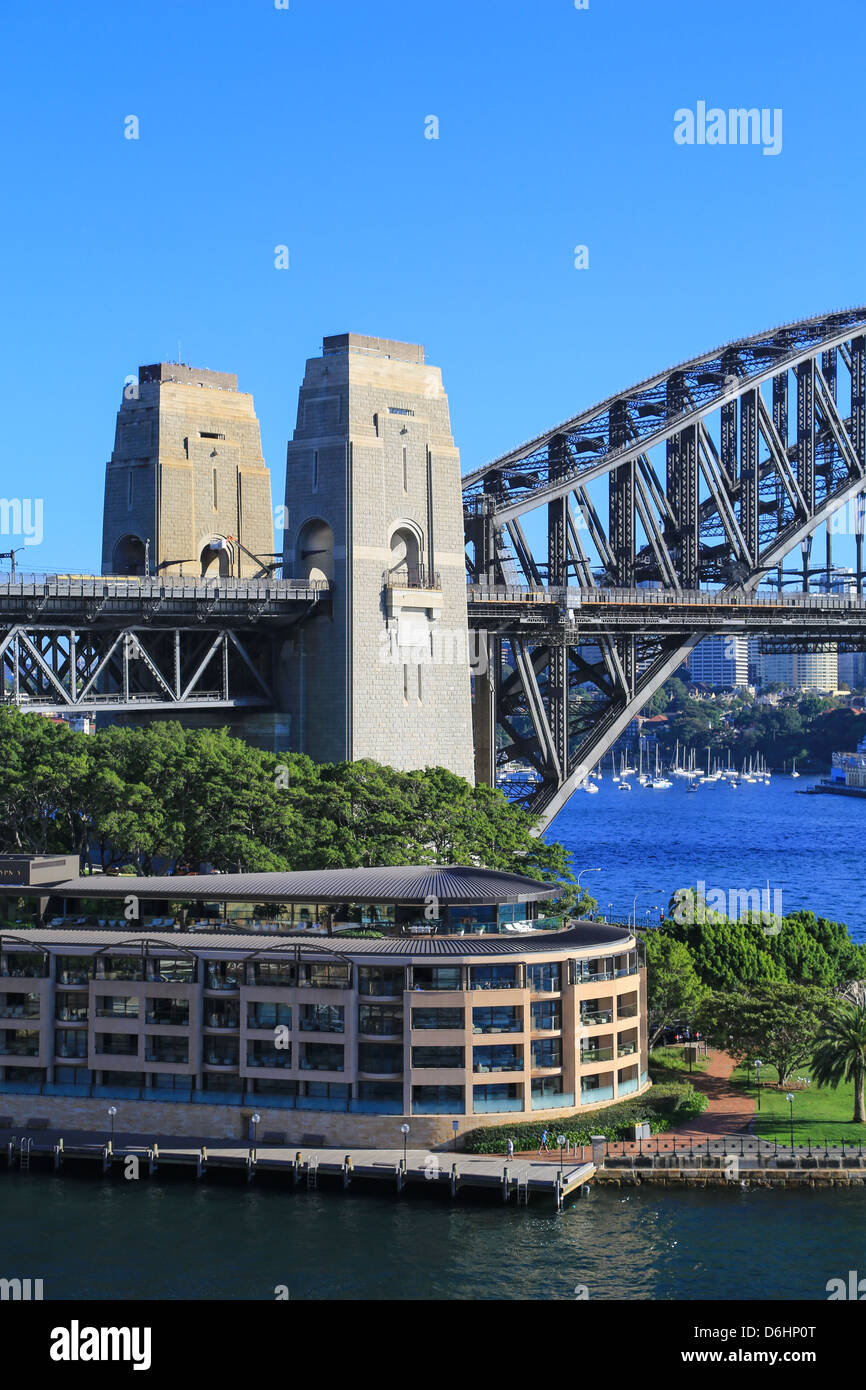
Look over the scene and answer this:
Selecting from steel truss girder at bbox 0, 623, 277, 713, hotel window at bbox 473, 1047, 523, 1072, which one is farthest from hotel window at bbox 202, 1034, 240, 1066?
steel truss girder at bbox 0, 623, 277, 713

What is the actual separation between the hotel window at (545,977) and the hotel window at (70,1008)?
12.0 m

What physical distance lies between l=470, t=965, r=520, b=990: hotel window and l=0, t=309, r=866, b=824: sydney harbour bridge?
25.1m

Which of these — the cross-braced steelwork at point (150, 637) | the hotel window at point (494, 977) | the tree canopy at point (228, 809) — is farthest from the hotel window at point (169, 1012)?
the cross-braced steelwork at point (150, 637)

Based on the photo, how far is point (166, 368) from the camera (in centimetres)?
8356

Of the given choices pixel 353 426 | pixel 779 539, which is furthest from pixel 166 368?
pixel 779 539

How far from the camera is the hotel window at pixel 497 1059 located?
157ft

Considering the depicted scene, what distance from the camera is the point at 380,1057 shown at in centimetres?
4803

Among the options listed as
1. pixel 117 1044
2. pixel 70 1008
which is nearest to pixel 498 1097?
pixel 117 1044

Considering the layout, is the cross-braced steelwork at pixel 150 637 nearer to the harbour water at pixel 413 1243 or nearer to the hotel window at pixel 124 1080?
the hotel window at pixel 124 1080

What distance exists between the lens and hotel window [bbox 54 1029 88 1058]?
5066 centimetres

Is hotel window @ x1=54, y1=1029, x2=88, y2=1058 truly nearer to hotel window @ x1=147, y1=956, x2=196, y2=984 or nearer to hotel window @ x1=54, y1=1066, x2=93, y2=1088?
hotel window @ x1=54, y1=1066, x2=93, y2=1088

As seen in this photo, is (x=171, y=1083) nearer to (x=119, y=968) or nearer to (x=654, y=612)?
(x=119, y=968)
